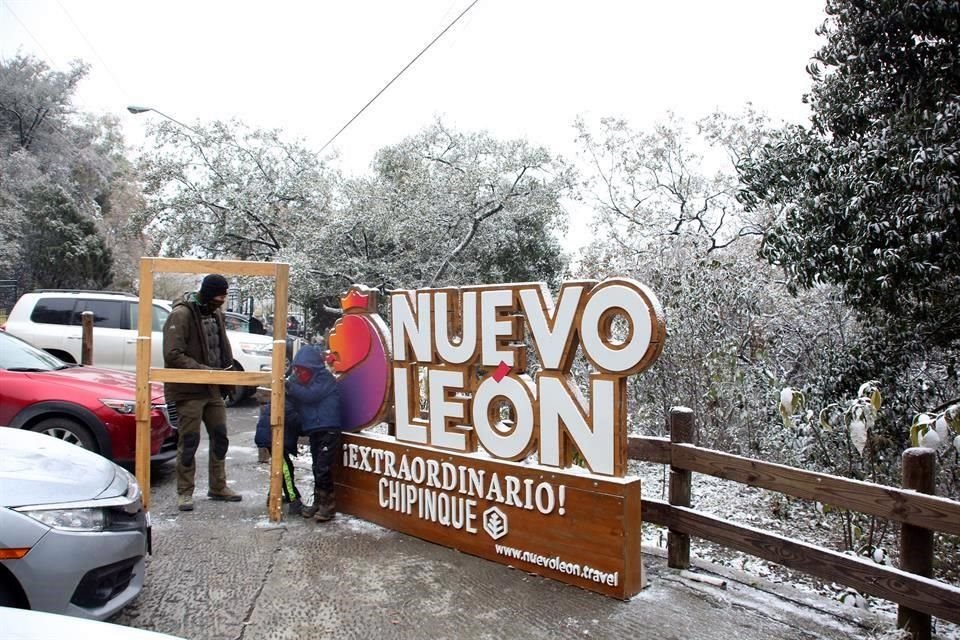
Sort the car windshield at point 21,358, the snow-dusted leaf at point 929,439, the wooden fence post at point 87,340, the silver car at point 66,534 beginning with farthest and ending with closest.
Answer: the wooden fence post at point 87,340 → the car windshield at point 21,358 → the snow-dusted leaf at point 929,439 → the silver car at point 66,534

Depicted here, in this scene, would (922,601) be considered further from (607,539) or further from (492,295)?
(492,295)

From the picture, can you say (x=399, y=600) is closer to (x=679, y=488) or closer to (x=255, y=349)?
(x=679, y=488)

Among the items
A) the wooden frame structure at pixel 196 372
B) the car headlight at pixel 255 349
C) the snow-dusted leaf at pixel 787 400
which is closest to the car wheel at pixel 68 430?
the wooden frame structure at pixel 196 372

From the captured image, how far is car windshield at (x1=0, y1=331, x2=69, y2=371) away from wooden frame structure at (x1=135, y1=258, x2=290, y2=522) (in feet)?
6.33

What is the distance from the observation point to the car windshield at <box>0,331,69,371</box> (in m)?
6.25

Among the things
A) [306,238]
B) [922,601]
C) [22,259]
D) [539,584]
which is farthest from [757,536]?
[22,259]

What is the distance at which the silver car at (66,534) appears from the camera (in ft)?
9.84

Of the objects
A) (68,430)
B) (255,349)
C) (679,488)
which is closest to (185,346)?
(68,430)

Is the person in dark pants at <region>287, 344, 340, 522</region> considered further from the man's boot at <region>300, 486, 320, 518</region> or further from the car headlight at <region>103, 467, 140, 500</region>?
the car headlight at <region>103, 467, 140, 500</region>

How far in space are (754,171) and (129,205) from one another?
1374 inches

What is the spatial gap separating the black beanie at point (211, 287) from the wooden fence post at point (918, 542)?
4683 mm

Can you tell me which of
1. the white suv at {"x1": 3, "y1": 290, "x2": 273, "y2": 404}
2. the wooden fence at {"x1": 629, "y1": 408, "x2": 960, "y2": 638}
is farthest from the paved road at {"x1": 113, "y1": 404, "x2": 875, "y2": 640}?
the white suv at {"x1": 3, "y1": 290, "x2": 273, "y2": 404}

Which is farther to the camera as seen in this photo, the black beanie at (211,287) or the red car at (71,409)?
the red car at (71,409)

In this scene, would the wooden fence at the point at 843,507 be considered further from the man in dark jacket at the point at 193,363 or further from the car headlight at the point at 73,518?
the man in dark jacket at the point at 193,363
